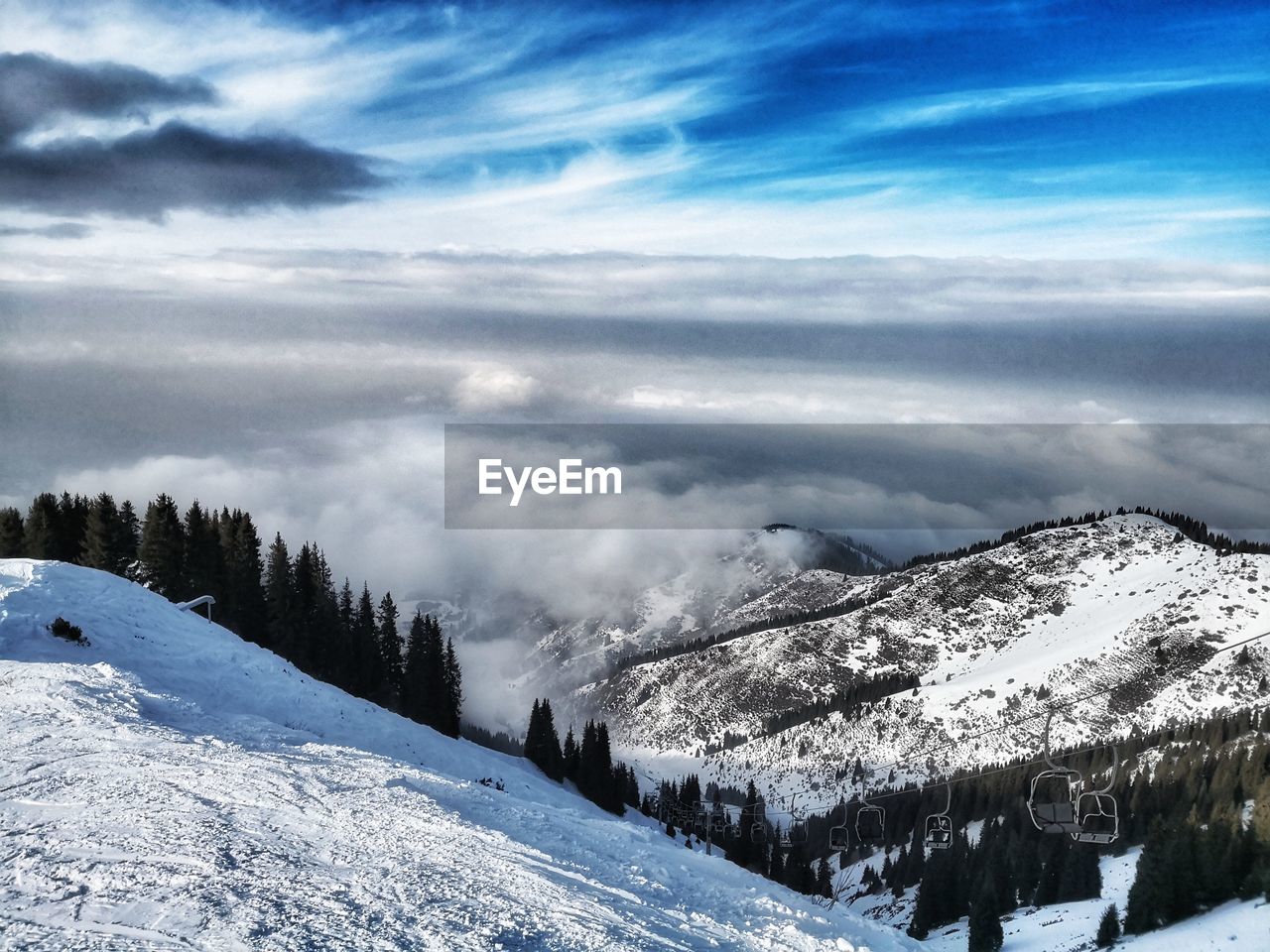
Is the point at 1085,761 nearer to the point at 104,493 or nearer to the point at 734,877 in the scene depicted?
the point at 104,493

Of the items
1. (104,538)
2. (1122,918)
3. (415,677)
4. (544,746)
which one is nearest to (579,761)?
(544,746)

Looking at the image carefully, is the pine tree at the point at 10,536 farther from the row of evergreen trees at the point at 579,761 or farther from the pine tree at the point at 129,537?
the row of evergreen trees at the point at 579,761

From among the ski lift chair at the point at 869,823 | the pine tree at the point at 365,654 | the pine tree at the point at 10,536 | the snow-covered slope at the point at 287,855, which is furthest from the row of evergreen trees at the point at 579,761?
the snow-covered slope at the point at 287,855

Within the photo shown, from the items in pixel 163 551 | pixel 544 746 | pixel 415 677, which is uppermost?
pixel 163 551

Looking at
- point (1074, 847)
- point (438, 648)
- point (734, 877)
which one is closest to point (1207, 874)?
point (1074, 847)

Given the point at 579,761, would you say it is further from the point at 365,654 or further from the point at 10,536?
the point at 10,536
